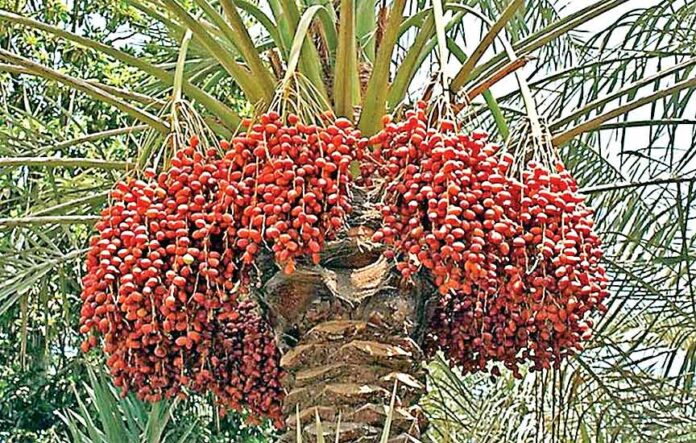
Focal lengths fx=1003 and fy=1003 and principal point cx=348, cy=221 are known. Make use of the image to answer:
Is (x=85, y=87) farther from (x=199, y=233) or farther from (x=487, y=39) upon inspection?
(x=487, y=39)

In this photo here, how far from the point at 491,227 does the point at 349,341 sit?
0.41 m

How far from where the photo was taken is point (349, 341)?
177 centimetres

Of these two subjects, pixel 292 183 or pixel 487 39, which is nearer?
pixel 292 183

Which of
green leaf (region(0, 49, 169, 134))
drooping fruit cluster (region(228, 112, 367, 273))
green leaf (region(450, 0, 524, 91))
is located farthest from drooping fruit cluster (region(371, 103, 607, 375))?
green leaf (region(0, 49, 169, 134))

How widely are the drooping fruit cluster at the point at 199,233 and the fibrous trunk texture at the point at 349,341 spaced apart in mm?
137

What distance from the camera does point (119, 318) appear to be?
1.65 m

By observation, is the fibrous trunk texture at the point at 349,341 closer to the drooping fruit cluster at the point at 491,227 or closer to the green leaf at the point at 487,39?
the drooping fruit cluster at the point at 491,227

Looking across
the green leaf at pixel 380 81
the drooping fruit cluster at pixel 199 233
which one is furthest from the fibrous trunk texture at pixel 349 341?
the green leaf at pixel 380 81

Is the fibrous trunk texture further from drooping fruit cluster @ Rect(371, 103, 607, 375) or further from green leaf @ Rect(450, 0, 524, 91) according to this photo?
green leaf @ Rect(450, 0, 524, 91)

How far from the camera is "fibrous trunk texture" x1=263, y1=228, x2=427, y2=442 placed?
174cm

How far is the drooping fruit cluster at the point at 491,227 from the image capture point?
4.86 feet

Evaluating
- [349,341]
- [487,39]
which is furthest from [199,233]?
[487,39]

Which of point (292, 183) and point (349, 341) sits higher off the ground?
point (292, 183)

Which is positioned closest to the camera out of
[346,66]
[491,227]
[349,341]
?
[491,227]
